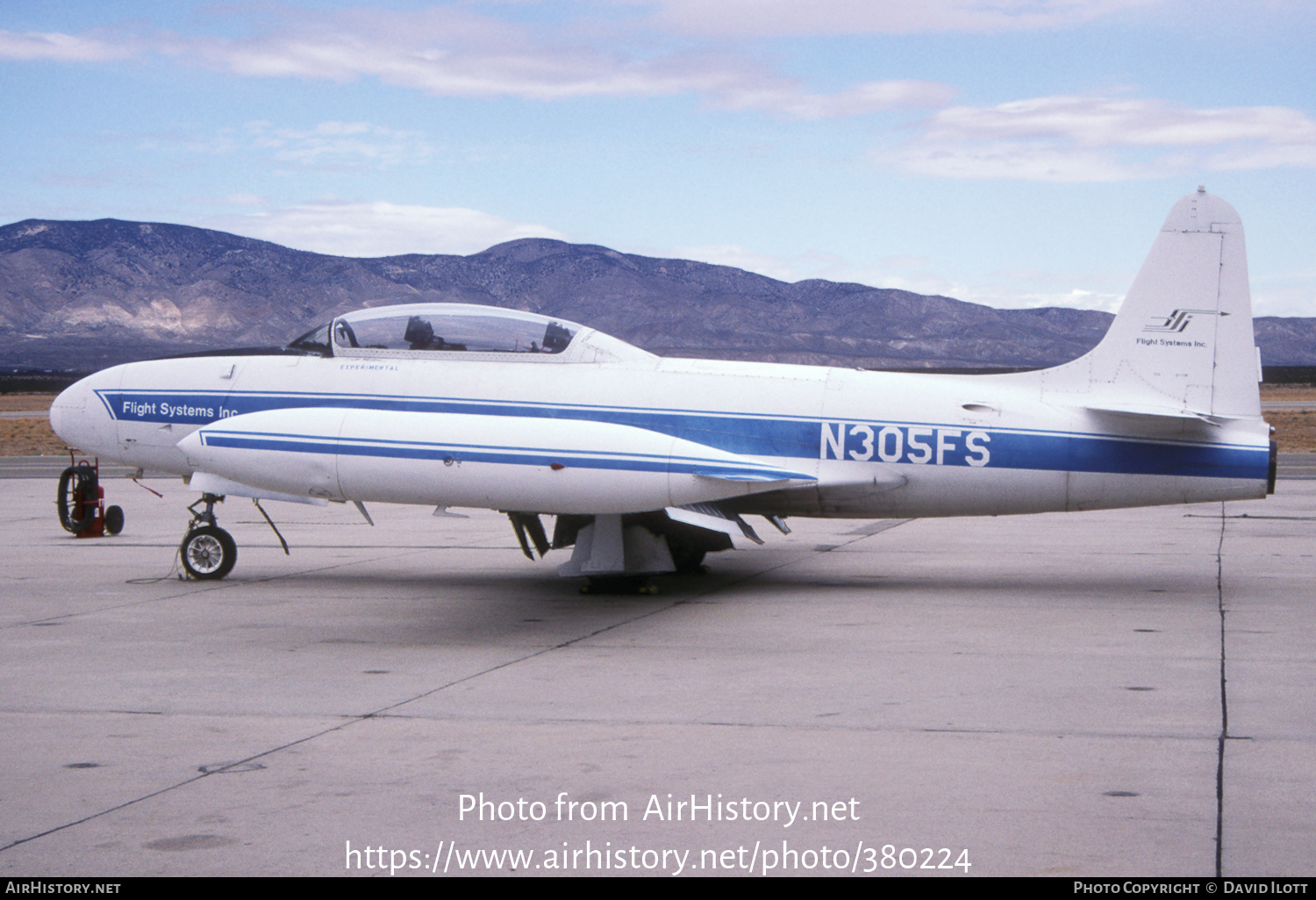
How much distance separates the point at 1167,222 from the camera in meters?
12.0

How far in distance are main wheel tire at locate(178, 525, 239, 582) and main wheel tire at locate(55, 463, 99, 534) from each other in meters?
5.26

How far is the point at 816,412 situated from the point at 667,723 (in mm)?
5577

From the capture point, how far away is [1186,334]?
11891mm

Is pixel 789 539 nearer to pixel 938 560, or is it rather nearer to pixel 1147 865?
pixel 938 560

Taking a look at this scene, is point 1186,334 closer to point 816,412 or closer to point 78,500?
point 816,412

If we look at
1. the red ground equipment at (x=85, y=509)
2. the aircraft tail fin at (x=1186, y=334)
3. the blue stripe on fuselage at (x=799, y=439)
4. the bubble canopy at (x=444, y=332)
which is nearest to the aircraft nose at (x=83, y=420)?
the blue stripe on fuselage at (x=799, y=439)

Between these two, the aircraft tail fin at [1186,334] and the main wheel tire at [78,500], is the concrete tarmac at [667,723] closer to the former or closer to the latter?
the aircraft tail fin at [1186,334]

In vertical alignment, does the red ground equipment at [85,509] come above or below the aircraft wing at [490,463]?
below

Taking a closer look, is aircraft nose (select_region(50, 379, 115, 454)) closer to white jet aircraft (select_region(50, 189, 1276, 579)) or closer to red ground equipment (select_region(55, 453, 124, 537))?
white jet aircraft (select_region(50, 189, 1276, 579))

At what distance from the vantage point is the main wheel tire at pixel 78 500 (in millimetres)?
17688

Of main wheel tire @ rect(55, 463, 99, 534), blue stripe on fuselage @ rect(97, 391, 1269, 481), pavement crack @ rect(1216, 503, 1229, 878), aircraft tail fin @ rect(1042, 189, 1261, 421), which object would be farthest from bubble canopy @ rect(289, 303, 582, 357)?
main wheel tire @ rect(55, 463, 99, 534)

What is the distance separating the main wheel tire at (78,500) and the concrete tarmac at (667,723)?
422 centimetres
